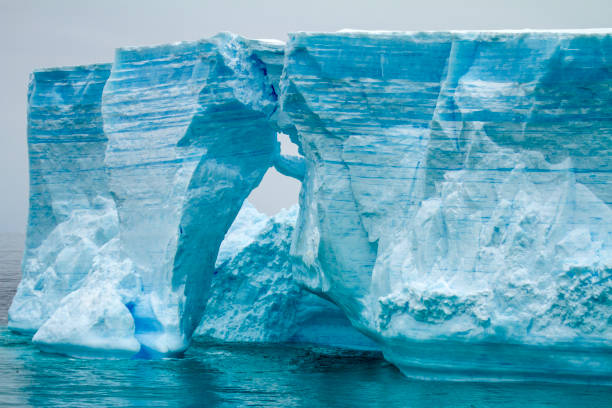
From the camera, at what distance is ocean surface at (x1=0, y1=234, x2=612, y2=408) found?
9492 millimetres

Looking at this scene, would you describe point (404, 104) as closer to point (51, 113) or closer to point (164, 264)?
point (164, 264)

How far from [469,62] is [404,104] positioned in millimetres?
898

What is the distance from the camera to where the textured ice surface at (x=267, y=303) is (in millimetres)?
14352

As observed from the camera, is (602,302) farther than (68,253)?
No

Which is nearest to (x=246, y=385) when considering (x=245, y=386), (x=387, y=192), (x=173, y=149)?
(x=245, y=386)

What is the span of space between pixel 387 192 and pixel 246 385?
283 cm

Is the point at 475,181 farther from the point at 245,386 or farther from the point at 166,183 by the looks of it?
the point at 166,183


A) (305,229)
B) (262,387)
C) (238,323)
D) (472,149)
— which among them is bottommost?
(262,387)

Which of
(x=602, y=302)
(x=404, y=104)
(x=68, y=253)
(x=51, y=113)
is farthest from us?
(x=51, y=113)

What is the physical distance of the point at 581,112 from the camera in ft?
33.2

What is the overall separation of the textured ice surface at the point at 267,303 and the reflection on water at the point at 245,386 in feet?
5.50

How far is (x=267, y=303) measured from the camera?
47.1 ft

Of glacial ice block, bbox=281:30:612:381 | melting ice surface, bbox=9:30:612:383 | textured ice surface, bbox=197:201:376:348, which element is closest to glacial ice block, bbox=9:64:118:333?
melting ice surface, bbox=9:30:612:383

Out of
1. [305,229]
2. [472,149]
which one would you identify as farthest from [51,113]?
[472,149]
